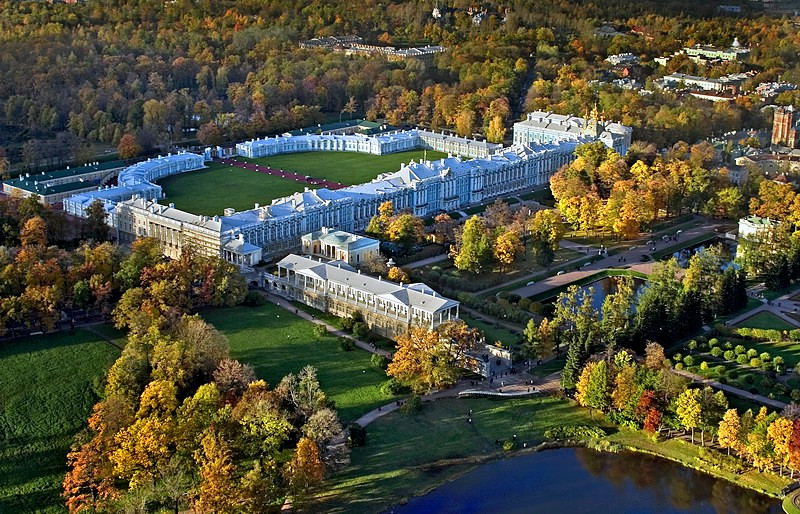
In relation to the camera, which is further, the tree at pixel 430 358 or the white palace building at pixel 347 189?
the white palace building at pixel 347 189

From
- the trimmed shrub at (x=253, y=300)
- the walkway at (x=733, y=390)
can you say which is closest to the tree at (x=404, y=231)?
the trimmed shrub at (x=253, y=300)

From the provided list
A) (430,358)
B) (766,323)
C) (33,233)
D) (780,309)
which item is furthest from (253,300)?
(780,309)

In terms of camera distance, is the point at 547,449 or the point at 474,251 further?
the point at 474,251

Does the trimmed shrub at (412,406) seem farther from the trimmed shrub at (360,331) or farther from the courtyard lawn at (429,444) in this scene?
the trimmed shrub at (360,331)

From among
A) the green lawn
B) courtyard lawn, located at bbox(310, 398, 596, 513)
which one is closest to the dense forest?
the green lawn

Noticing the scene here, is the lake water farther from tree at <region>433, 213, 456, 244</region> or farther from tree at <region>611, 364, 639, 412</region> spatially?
tree at <region>433, 213, 456, 244</region>

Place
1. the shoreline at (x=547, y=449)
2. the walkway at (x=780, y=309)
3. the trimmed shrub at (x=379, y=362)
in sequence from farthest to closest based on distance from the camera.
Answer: the walkway at (x=780, y=309), the trimmed shrub at (x=379, y=362), the shoreline at (x=547, y=449)

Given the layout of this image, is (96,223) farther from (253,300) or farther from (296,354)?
(296,354)
